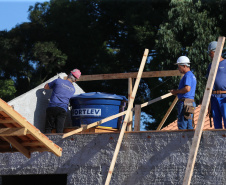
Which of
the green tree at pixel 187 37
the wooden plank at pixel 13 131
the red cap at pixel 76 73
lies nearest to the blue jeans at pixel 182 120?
the red cap at pixel 76 73

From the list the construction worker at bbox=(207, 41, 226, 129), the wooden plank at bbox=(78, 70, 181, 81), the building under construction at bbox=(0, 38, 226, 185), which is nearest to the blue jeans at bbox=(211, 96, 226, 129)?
the construction worker at bbox=(207, 41, 226, 129)

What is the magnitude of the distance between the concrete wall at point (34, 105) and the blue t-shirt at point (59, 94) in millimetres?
395

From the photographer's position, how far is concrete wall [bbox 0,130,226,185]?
25.9 ft

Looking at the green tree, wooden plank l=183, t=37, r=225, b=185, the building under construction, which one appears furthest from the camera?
the green tree

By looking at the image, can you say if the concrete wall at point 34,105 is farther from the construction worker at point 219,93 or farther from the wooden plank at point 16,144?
the construction worker at point 219,93

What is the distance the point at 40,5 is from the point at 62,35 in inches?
152

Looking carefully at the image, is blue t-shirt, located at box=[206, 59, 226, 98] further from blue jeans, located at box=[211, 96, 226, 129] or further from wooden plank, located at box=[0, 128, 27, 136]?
wooden plank, located at box=[0, 128, 27, 136]

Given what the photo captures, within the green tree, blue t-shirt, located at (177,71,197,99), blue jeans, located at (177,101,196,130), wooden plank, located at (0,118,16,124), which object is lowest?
wooden plank, located at (0,118,16,124)

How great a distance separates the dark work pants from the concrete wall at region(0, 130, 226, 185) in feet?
2.52

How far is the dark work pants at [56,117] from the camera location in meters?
9.86

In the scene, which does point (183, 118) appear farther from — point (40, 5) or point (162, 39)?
point (40, 5)

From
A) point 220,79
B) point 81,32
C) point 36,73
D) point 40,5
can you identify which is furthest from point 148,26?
point 220,79

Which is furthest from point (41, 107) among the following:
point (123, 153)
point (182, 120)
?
point (182, 120)

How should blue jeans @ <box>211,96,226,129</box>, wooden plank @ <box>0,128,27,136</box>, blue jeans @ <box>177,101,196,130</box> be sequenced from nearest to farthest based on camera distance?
wooden plank @ <box>0,128,27,136</box>, blue jeans @ <box>211,96,226,129</box>, blue jeans @ <box>177,101,196,130</box>
